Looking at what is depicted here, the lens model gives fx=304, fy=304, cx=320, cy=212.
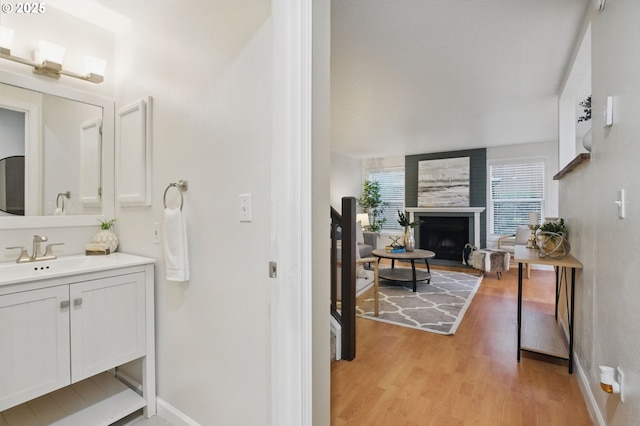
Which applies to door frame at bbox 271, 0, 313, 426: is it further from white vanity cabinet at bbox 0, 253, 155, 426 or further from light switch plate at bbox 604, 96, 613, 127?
light switch plate at bbox 604, 96, 613, 127

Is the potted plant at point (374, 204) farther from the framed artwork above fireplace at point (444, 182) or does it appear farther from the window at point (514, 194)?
the window at point (514, 194)

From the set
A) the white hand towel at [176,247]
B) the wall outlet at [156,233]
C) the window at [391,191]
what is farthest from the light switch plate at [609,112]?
the window at [391,191]

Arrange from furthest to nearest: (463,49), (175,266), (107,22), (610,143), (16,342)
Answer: (463,49), (107,22), (175,266), (610,143), (16,342)

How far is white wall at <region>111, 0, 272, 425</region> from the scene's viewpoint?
1.28m

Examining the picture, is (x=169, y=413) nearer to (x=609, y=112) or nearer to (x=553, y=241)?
(x=609, y=112)

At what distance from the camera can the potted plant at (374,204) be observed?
7.36 meters

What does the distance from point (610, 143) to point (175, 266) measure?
2.19 metres

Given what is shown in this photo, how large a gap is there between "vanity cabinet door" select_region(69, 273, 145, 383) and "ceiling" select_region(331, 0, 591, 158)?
7.04ft

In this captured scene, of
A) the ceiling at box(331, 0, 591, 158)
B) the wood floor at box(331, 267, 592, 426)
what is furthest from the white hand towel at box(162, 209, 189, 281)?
the ceiling at box(331, 0, 591, 158)

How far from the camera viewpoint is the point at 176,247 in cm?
156

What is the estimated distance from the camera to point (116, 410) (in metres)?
1.67

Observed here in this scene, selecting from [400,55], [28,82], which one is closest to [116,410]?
[28,82]

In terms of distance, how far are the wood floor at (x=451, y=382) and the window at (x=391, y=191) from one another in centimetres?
436

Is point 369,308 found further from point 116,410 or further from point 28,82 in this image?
point 28,82
